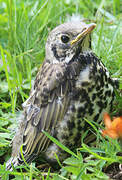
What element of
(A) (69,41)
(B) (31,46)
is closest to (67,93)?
(A) (69,41)

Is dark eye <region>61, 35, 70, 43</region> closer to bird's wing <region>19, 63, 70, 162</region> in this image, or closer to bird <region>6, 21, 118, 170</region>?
bird <region>6, 21, 118, 170</region>

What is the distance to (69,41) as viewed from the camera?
2.82 metres

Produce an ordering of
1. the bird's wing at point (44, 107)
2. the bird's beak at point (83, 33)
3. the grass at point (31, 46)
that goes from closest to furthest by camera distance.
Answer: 1. the bird's beak at point (83, 33)
2. the bird's wing at point (44, 107)
3. the grass at point (31, 46)

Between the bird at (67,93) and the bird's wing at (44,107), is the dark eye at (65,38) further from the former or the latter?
the bird's wing at (44,107)

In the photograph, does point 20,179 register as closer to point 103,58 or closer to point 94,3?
point 103,58

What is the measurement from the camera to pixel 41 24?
171 inches

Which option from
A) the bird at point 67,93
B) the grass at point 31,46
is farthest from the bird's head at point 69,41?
the grass at point 31,46

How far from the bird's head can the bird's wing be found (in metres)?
0.10

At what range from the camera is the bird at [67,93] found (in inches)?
108

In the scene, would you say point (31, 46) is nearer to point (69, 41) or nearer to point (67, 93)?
point (69, 41)

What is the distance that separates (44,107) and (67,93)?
0.82 ft

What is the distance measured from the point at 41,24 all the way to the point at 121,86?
162 centimetres

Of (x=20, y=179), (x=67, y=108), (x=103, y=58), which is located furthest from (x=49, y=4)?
(x=20, y=179)

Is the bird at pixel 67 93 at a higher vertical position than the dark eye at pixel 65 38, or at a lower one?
lower
